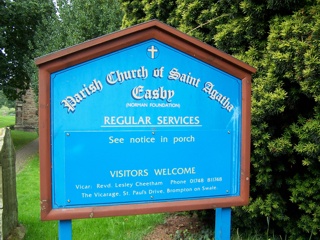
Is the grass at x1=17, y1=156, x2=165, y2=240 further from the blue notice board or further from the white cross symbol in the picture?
the white cross symbol

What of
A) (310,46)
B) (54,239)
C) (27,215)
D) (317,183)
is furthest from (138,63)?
(27,215)

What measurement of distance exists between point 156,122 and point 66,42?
8.20 metres

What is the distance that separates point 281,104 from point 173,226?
7.24 feet

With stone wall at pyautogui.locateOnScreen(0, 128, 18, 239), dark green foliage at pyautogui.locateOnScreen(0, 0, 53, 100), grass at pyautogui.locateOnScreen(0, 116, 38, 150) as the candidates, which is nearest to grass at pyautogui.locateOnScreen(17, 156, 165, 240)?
stone wall at pyautogui.locateOnScreen(0, 128, 18, 239)

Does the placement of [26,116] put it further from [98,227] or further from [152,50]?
[152,50]

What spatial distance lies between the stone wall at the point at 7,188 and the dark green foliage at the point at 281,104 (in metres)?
2.59

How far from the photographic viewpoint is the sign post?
6.66 feet

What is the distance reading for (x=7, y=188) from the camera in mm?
3773

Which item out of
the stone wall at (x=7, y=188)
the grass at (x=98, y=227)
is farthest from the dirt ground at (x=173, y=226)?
the stone wall at (x=7, y=188)

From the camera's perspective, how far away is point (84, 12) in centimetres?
905

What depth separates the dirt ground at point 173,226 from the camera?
387cm

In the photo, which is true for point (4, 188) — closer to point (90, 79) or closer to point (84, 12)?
point (90, 79)

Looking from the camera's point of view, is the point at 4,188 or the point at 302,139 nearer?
the point at 302,139

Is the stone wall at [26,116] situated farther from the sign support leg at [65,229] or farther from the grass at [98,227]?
the sign support leg at [65,229]
